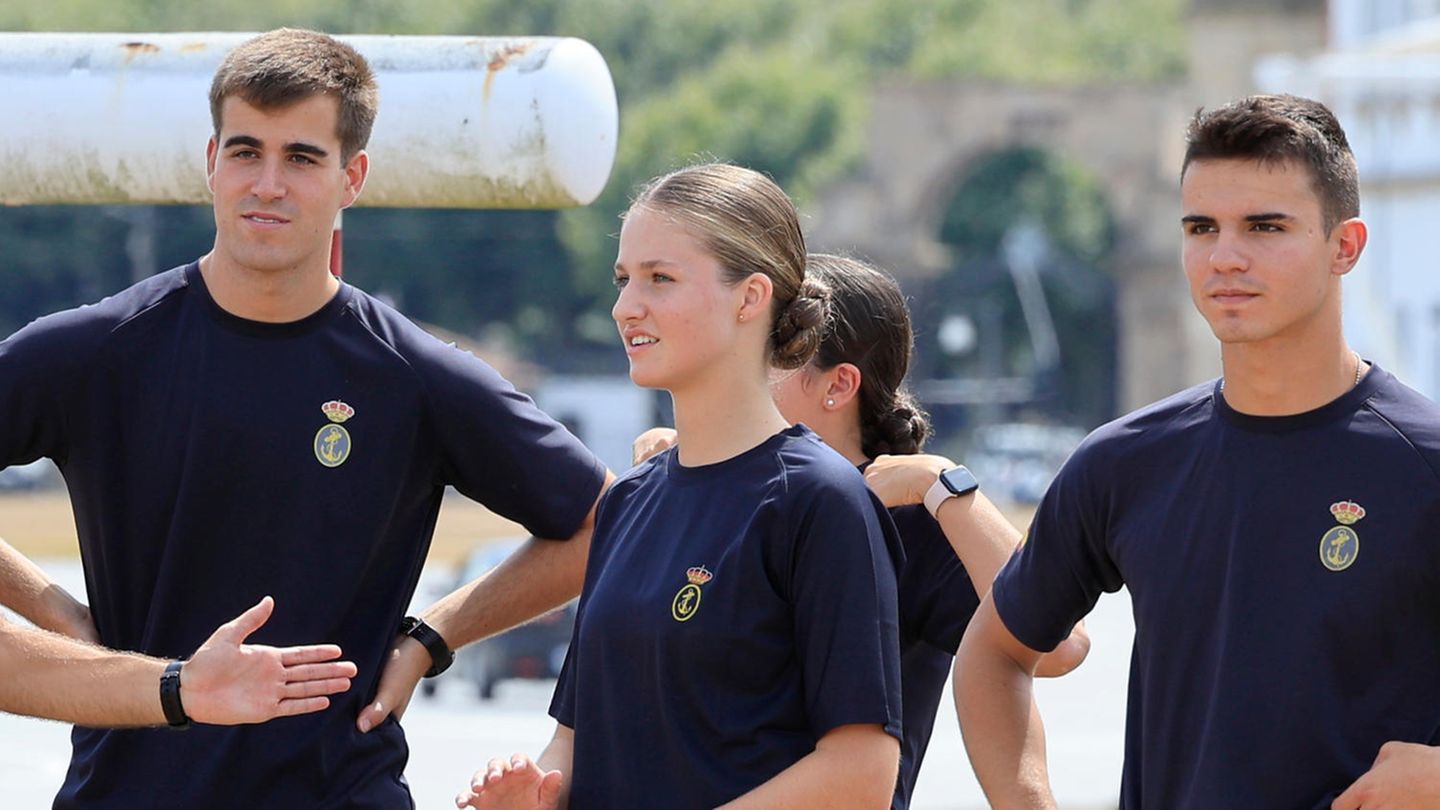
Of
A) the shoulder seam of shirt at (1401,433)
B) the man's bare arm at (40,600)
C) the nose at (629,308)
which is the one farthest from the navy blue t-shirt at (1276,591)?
the man's bare arm at (40,600)

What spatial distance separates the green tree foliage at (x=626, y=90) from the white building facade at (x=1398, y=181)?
1263 inches

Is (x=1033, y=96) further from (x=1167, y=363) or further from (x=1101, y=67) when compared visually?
(x=1101, y=67)

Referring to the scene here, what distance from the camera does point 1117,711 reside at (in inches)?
736

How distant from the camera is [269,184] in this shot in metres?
3.83

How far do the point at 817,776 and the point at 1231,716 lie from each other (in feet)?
1.99

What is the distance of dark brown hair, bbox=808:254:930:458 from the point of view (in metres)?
4.18

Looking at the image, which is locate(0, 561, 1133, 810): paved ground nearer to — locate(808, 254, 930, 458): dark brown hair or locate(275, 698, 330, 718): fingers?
locate(808, 254, 930, 458): dark brown hair

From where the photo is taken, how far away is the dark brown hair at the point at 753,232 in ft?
11.5

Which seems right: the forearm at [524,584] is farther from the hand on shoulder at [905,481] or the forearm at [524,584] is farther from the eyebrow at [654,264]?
the eyebrow at [654,264]

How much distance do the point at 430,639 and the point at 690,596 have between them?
2.84ft

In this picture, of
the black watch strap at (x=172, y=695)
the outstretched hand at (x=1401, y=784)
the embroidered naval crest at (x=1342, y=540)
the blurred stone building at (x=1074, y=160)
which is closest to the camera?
the outstretched hand at (x=1401, y=784)

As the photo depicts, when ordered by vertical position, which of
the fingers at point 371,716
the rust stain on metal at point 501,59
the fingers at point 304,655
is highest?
the rust stain on metal at point 501,59

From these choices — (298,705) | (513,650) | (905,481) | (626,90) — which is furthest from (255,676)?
(626,90)

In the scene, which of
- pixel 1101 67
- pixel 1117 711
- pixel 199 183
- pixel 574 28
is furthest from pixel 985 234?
pixel 199 183
